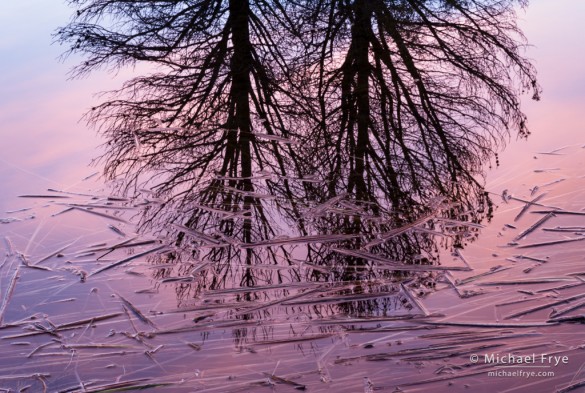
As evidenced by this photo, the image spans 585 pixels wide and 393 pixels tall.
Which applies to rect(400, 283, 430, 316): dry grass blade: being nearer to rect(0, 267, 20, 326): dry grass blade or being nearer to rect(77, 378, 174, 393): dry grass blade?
rect(77, 378, 174, 393): dry grass blade

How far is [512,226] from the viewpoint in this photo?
327 centimetres

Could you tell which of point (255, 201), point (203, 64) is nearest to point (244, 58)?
point (203, 64)

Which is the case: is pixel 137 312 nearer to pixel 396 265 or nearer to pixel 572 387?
pixel 396 265

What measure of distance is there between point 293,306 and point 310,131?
1877 millimetres

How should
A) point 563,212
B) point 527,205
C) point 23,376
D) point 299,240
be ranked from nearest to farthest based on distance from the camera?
point 23,376 → point 299,240 → point 563,212 → point 527,205

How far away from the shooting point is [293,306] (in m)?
2.69

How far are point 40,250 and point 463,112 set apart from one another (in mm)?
3281

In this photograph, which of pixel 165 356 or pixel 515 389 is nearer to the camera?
pixel 515 389

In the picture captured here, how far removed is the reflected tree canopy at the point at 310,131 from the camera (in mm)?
3076

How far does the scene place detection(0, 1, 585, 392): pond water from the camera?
2.27 metres

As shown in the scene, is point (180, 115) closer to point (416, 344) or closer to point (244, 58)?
point (244, 58)

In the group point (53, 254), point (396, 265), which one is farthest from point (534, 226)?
point (53, 254)

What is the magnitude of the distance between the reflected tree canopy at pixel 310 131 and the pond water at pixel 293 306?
0.03 m

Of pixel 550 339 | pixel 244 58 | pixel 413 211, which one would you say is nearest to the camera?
pixel 550 339
